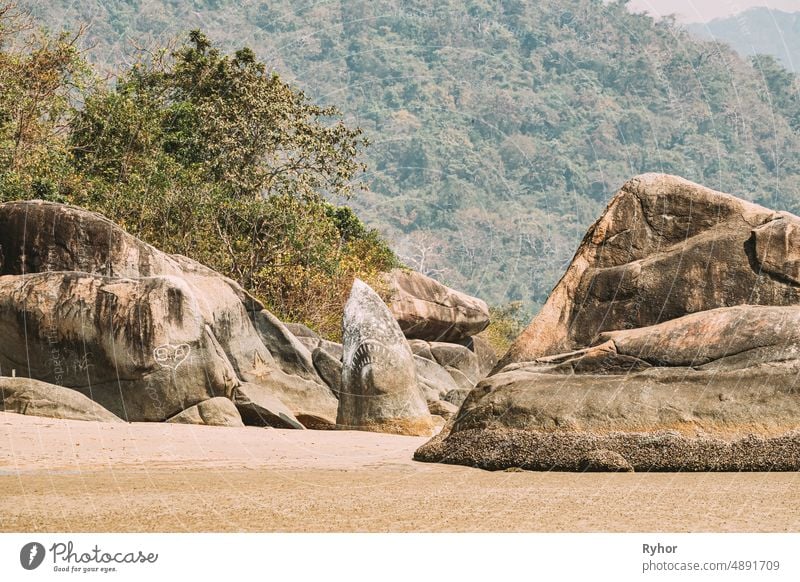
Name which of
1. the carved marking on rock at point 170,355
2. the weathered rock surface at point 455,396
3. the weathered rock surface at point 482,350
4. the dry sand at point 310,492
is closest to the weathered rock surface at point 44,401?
the dry sand at point 310,492

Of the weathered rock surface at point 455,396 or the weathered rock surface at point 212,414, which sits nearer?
the weathered rock surface at point 212,414

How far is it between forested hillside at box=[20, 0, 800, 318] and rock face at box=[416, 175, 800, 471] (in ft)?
270

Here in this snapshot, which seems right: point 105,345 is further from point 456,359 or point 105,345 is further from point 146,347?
point 456,359

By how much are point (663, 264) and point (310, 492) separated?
704cm

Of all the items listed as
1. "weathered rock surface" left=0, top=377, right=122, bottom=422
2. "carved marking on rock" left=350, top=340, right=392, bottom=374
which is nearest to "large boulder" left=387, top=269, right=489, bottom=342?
"carved marking on rock" left=350, top=340, right=392, bottom=374

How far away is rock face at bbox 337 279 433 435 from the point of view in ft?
63.2

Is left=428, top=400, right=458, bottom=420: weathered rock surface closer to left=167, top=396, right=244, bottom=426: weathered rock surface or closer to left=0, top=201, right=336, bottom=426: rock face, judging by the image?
left=0, top=201, right=336, bottom=426: rock face

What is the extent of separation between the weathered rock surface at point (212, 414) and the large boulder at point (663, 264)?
493cm

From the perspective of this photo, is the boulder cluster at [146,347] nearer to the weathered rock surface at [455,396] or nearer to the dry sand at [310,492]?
the dry sand at [310,492]

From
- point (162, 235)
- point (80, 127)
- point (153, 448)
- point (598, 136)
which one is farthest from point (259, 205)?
point (598, 136)

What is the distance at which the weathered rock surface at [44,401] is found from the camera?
628 inches

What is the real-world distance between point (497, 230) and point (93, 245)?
99398 millimetres

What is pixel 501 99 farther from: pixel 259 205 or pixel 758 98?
pixel 259 205

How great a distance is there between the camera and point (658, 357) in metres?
13.0
